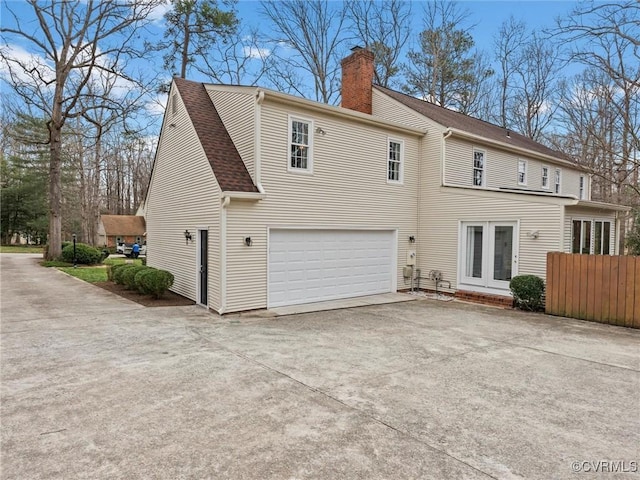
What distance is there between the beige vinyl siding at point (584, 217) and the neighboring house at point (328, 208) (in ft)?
0.18

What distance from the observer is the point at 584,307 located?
880 centimetres

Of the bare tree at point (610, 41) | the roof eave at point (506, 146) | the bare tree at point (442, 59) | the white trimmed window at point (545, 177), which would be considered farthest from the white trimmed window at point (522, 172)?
the bare tree at point (442, 59)

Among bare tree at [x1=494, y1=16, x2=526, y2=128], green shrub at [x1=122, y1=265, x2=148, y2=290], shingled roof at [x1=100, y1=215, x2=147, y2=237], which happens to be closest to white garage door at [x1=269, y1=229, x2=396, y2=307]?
green shrub at [x1=122, y1=265, x2=148, y2=290]

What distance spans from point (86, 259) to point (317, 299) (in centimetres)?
1654

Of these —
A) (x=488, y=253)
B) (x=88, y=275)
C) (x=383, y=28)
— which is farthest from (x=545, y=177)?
(x=88, y=275)

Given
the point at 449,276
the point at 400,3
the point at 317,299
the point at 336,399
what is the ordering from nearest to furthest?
the point at 336,399
the point at 317,299
the point at 449,276
the point at 400,3

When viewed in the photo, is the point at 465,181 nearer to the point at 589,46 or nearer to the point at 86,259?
the point at 589,46

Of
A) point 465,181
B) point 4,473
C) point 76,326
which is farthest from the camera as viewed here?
point 465,181

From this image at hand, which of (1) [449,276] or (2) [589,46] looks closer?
(2) [589,46]

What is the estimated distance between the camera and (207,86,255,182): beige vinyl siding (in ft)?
30.9

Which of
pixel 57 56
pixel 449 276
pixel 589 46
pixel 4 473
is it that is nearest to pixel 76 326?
pixel 4 473

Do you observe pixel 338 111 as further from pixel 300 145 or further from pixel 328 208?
pixel 328 208

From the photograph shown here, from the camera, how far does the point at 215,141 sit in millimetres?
9891

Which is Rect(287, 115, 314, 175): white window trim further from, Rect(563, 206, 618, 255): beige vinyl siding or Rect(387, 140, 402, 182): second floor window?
Rect(563, 206, 618, 255): beige vinyl siding
